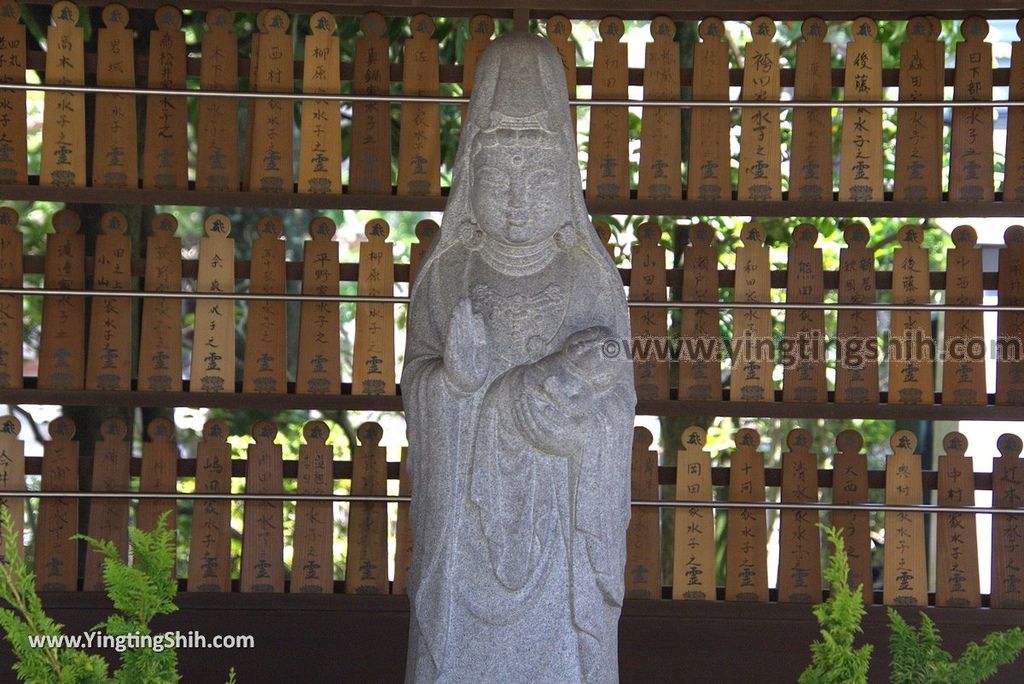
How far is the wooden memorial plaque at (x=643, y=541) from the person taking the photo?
187 inches

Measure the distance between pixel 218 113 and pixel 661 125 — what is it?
5.22ft

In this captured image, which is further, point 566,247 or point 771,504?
point 771,504

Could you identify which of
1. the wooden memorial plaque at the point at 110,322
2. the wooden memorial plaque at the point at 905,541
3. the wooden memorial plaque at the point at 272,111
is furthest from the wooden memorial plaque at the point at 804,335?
the wooden memorial plaque at the point at 110,322

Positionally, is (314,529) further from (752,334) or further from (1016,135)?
(1016,135)

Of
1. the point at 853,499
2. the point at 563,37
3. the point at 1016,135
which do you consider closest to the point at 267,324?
the point at 563,37

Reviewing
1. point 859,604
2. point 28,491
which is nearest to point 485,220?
point 859,604

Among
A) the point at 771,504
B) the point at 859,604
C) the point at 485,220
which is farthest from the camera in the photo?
the point at 771,504

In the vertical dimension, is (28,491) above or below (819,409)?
below

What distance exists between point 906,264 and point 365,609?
89.8 inches

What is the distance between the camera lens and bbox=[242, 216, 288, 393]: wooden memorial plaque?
478 cm

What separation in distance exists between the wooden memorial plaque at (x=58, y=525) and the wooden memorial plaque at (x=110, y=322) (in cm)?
27

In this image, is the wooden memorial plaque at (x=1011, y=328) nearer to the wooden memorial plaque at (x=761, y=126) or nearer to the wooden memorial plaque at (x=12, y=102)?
the wooden memorial plaque at (x=761, y=126)

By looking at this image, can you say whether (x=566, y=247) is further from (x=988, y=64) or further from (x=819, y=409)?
(x=988, y=64)

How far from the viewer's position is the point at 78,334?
15.7 feet
